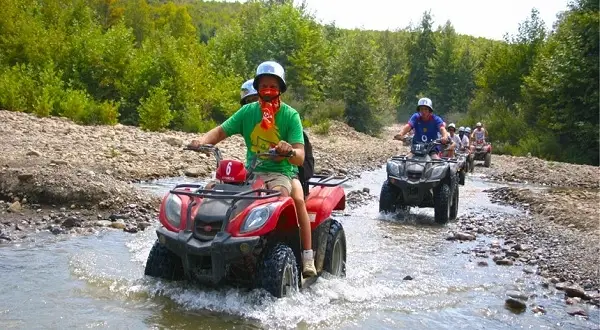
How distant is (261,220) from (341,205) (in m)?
1.85

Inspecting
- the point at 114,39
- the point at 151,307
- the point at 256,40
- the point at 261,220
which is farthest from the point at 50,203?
the point at 256,40

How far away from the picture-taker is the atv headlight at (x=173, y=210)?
17.5ft

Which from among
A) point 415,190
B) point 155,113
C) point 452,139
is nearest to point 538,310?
point 415,190

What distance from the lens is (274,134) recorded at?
5891 millimetres

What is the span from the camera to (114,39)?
89.6 feet

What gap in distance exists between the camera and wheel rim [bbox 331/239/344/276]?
6541 mm

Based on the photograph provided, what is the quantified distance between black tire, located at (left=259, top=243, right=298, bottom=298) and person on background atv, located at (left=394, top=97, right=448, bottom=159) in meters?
6.70

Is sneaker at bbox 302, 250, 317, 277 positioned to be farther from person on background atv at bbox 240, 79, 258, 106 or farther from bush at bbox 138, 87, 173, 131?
bush at bbox 138, 87, 173, 131

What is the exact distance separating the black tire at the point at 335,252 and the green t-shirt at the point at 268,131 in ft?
2.58

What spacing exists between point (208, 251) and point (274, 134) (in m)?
1.35

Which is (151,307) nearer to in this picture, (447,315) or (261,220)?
(261,220)

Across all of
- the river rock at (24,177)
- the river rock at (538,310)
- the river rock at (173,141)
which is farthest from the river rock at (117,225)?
the river rock at (173,141)

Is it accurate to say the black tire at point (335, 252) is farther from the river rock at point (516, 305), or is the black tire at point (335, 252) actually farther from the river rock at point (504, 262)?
the river rock at point (504, 262)

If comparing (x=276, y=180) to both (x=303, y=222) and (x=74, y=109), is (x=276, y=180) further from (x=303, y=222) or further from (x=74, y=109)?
(x=74, y=109)
